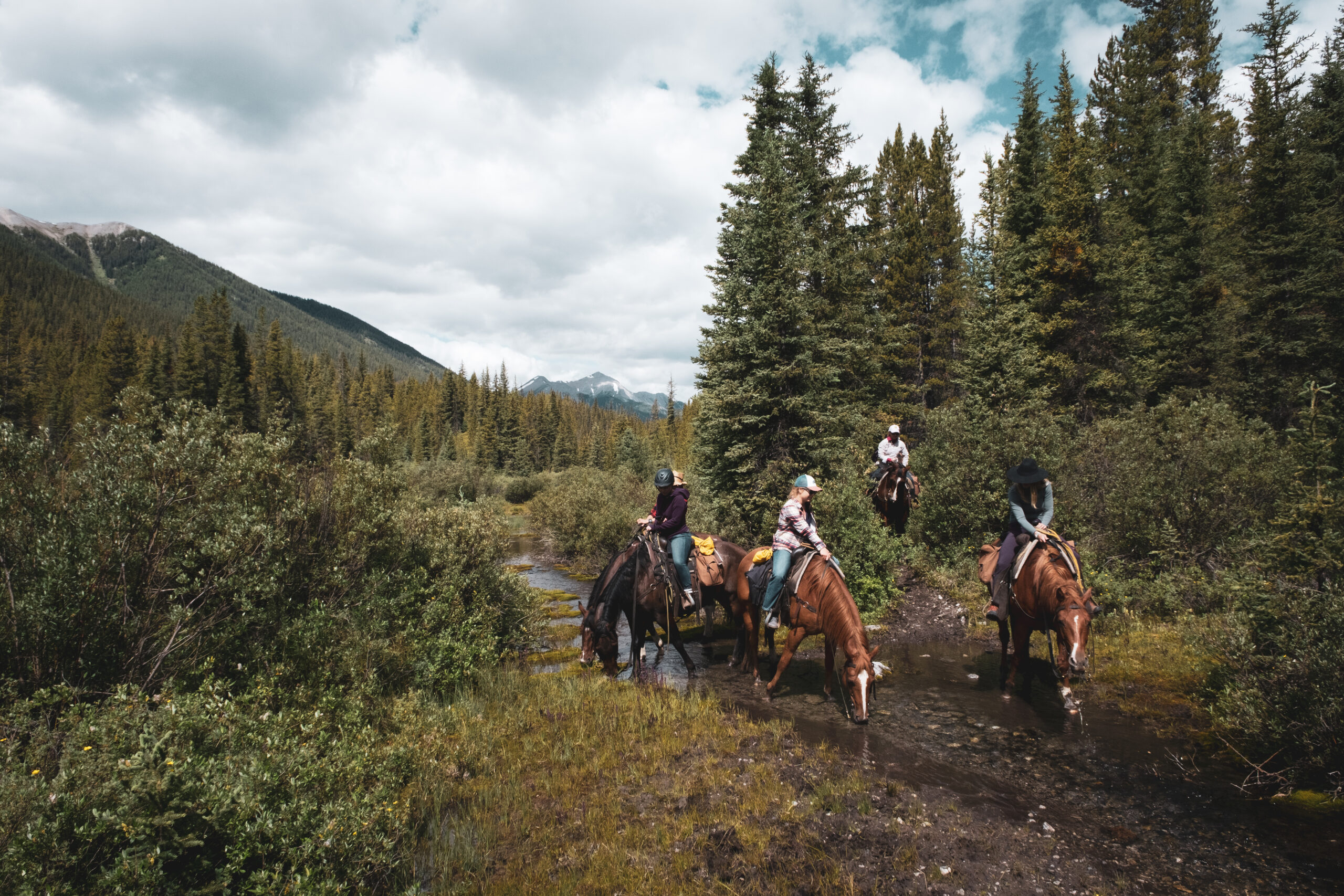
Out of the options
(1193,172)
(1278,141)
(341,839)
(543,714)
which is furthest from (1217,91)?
(341,839)

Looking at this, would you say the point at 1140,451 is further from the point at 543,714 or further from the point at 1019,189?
the point at 1019,189

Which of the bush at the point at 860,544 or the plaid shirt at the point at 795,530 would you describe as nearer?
the plaid shirt at the point at 795,530

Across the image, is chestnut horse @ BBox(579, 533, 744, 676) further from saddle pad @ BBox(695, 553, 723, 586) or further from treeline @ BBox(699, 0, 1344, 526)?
treeline @ BBox(699, 0, 1344, 526)

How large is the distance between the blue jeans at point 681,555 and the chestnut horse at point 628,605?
234 mm

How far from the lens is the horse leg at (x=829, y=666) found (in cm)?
805

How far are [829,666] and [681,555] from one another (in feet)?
10.6

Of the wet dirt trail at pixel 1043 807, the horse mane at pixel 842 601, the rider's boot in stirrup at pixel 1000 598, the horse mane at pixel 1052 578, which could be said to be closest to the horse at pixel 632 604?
the wet dirt trail at pixel 1043 807

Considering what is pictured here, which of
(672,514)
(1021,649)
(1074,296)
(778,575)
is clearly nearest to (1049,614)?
(1021,649)

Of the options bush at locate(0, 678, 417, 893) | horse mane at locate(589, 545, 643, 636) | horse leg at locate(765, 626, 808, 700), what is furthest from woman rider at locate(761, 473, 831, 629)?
bush at locate(0, 678, 417, 893)

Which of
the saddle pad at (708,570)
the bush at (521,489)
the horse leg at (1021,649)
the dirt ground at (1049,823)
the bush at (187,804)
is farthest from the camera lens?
the bush at (521,489)

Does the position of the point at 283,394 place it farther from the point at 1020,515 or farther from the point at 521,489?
the point at 1020,515

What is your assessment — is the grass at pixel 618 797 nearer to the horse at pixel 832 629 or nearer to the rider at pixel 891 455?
the horse at pixel 832 629

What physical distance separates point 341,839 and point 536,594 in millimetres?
7549

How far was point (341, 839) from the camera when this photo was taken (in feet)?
13.5
